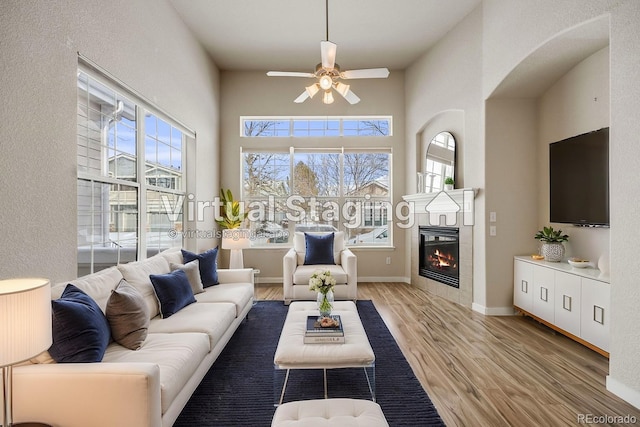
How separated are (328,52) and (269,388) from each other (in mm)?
2751

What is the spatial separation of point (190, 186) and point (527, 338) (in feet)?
14.3

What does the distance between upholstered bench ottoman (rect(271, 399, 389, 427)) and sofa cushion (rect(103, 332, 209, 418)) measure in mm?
619

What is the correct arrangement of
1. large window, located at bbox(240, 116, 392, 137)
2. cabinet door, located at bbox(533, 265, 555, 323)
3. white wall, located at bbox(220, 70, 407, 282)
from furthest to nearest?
large window, located at bbox(240, 116, 392, 137) → white wall, located at bbox(220, 70, 407, 282) → cabinet door, located at bbox(533, 265, 555, 323)

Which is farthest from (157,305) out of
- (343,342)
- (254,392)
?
(343,342)

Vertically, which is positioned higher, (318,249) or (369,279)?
(318,249)

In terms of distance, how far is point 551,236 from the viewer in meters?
3.41

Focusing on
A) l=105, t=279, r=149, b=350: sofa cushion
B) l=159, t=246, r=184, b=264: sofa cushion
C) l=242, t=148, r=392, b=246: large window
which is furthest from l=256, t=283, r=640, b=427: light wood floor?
l=159, t=246, r=184, b=264: sofa cushion

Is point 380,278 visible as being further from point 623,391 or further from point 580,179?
point 623,391

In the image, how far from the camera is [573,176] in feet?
10.4

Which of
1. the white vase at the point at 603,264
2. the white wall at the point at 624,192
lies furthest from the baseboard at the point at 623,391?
the white vase at the point at 603,264

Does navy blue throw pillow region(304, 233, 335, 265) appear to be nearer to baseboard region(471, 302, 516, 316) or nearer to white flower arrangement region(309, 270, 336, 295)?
white flower arrangement region(309, 270, 336, 295)

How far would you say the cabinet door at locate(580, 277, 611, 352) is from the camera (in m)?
2.56

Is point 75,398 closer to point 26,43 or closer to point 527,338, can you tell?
point 26,43

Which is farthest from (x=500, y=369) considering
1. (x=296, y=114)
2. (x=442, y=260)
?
(x=296, y=114)
